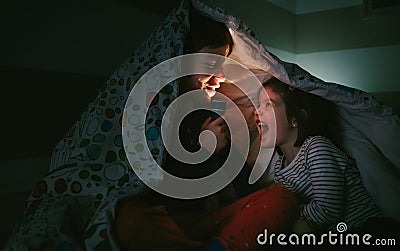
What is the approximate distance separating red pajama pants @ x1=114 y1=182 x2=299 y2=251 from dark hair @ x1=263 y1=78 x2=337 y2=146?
30 centimetres

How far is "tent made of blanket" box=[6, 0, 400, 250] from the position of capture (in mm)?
778

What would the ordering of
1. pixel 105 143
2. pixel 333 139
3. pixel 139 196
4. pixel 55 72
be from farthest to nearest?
pixel 333 139
pixel 55 72
pixel 105 143
pixel 139 196

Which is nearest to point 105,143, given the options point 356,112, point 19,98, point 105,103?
point 105,103

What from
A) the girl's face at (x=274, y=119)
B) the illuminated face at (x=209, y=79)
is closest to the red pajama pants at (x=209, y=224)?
the girl's face at (x=274, y=119)

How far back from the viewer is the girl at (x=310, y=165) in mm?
1065

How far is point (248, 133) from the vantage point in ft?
4.43

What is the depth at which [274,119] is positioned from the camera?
1.24 m

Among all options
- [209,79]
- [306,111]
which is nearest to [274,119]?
[306,111]

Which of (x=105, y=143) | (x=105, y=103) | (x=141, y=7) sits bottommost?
(x=105, y=143)

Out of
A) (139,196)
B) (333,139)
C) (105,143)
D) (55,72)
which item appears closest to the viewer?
(139,196)

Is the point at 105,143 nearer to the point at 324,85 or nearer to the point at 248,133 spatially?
the point at 248,133

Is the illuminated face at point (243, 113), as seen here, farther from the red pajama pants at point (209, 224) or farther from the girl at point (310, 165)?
the red pajama pants at point (209, 224)

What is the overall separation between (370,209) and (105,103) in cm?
76

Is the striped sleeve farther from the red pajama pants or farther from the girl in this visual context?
the red pajama pants
